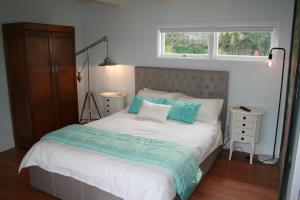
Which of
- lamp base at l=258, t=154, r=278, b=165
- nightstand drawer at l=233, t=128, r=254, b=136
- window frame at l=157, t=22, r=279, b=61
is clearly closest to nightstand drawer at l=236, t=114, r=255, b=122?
nightstand drawer at l=233, t=128, r=254, b=136

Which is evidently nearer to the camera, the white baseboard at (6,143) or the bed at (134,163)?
the bed at (134,163)

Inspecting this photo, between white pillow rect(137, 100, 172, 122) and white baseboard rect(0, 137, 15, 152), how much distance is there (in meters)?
2.07

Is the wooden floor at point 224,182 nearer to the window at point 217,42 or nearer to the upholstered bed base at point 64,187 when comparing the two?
the upholstered bed base at point 64,187

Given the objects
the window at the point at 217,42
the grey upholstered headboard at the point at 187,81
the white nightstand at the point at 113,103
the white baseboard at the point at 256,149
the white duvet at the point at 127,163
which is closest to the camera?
the white duvet at the point at 127,163

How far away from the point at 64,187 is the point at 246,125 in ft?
7.79

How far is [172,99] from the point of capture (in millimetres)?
3902

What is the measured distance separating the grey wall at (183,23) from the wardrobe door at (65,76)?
65cm

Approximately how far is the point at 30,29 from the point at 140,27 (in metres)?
1.72

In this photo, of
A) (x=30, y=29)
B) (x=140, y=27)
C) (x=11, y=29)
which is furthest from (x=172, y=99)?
(x=11, y=29)

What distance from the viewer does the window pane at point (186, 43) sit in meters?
4.02

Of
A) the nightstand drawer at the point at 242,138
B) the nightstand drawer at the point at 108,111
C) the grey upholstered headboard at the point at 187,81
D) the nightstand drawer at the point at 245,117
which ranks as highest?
the grey upholstered headboard at the point at 187,81

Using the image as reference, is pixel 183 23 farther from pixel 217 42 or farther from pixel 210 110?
pixel 210 110

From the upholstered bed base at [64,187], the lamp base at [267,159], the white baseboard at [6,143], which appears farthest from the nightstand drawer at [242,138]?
the white baseboard at [6,143]

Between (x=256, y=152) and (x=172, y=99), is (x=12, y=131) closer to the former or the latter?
(x=172, y=99)
